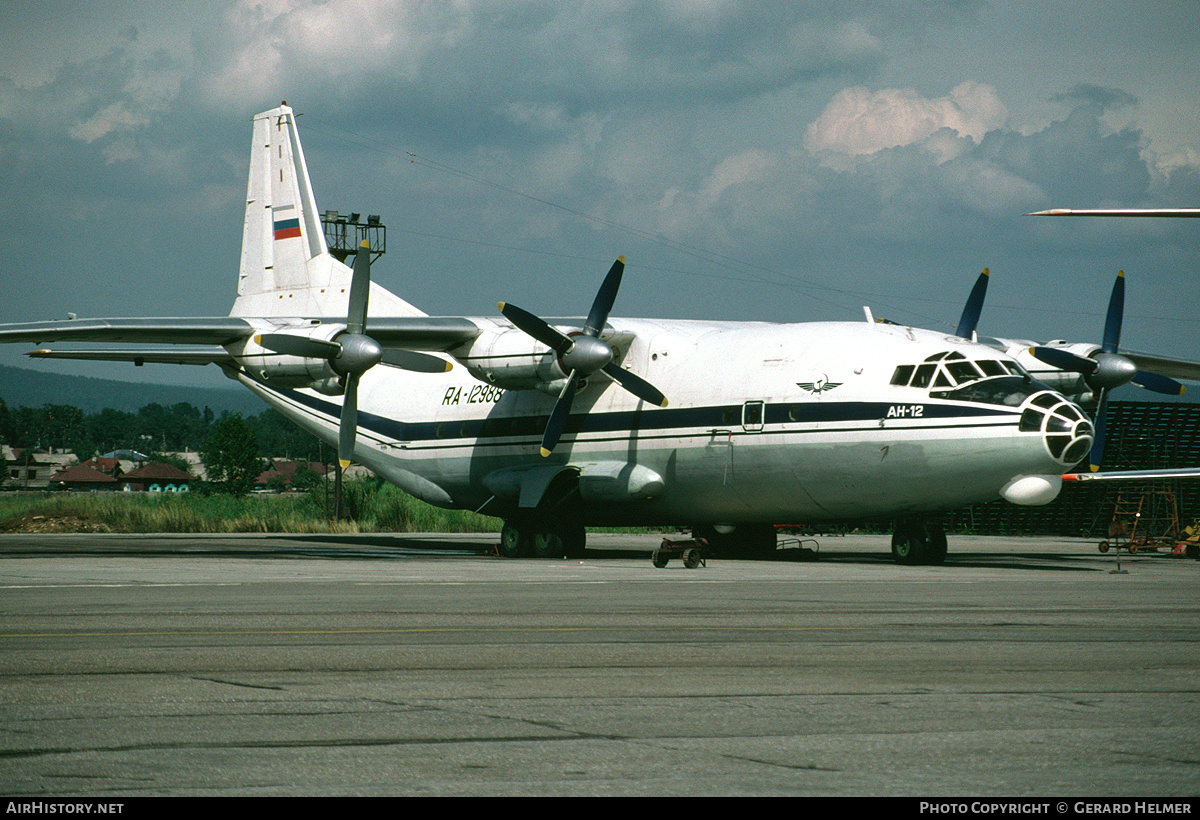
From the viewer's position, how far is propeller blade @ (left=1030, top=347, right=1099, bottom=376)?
1000 inches

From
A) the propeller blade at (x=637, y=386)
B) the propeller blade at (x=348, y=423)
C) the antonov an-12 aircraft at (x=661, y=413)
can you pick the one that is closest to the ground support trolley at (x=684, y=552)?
the antonov an-12 aircraft at (x=661, y=413)

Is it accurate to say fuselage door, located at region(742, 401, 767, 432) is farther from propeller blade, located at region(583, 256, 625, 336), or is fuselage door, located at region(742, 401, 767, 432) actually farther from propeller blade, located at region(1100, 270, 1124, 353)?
propeller blade, located at region(1100, 270, 1124, 353)

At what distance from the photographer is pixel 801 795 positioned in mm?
5152

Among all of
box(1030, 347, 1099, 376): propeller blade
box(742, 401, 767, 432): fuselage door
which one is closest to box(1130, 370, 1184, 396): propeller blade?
box(1030, 347, 1099, 376): propeller blade

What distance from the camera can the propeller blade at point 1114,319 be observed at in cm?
2641

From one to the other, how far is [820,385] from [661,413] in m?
3.78

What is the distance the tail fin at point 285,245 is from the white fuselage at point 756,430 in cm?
528

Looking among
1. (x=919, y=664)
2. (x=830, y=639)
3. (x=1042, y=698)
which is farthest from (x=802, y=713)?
(x=830, y=639)

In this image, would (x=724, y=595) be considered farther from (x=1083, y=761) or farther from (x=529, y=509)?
(x=529, y=509)

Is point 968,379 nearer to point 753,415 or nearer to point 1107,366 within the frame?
point 753,415

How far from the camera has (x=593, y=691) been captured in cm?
775

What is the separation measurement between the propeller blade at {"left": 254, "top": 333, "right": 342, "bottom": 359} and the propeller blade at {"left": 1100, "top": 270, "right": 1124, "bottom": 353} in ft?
55.0

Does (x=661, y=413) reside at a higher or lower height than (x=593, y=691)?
higher

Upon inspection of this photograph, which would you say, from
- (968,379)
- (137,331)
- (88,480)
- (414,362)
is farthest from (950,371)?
(88,480)
